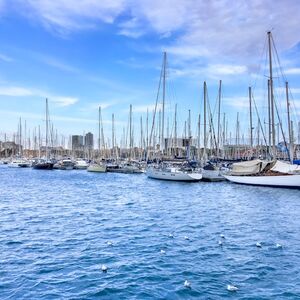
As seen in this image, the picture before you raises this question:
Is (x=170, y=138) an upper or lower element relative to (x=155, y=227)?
upper

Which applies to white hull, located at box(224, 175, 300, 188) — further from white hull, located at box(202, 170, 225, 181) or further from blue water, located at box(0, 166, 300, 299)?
blue water, located at box(0, 166, 300, 299)

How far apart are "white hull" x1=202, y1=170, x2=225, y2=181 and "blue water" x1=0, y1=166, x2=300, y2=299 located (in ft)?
104

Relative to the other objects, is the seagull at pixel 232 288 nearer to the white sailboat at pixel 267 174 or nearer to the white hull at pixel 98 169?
the white sailboat at pixel 267 174

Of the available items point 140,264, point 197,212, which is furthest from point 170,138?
point 140,264

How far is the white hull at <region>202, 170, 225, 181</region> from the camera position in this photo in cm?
6225

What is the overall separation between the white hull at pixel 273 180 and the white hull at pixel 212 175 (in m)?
6.36

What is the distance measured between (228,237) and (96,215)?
10.5 m

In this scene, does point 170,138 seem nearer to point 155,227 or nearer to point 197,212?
point 197,212

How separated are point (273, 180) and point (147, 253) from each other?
36272 mm

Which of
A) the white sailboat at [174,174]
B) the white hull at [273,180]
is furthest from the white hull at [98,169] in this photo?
the white hull at [273,180]

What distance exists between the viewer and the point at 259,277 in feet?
44.0

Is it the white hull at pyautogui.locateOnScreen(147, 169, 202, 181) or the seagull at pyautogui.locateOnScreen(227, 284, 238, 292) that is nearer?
the seagull at pyautogui.locateOnScreen(227, 284, 238, 292)

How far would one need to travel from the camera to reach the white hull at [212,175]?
62250mm

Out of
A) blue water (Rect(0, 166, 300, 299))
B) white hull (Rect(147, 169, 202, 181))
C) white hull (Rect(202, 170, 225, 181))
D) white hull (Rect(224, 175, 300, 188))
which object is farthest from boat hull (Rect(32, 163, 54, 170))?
blue water (Rect(0, 166, 300, 299))
